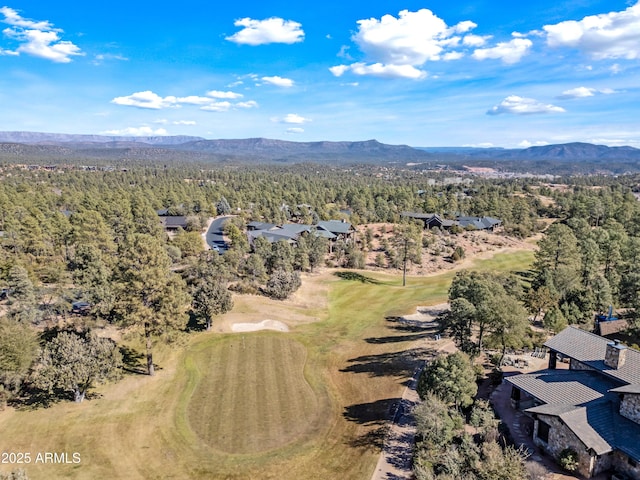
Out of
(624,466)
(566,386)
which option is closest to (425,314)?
(566,386)

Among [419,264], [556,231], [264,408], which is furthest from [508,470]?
[419,264]

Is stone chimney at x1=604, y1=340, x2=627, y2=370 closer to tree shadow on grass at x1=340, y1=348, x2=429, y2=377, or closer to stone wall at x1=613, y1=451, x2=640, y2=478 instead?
stone wall at x1=613, y1=451, x2=640, y2=478

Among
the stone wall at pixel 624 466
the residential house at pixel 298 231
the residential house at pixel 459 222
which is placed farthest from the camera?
the residential house at pixel 459 222

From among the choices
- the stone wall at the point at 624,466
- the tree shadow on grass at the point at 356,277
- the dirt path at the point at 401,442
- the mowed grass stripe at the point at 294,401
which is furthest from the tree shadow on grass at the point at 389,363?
the tree shadow on grass at the point at 356,277

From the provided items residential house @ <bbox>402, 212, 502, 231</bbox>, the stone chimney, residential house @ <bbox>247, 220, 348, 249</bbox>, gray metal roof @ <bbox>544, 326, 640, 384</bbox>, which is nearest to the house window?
gray metal roof @ <bbox>544, 326, 640, 384</bbox>

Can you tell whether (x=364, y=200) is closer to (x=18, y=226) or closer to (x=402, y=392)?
(x=18, y=226)

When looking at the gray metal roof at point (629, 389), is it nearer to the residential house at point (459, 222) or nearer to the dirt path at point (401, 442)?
the dirt path at point (401, 442)

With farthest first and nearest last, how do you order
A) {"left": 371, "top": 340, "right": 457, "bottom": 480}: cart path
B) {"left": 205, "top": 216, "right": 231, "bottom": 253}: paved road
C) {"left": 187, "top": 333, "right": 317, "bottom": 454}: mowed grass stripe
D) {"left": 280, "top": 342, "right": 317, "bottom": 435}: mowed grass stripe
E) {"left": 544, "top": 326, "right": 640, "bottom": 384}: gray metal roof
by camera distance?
{"left": 205, "top": 216, "right": 231, "bottom": 253}: paved road
{"left": 280, "top": 342, "right": 317, "bottom": 435}: mowed grass stripe
{"left": 187, "top": 333, "right": 317, "bottom": 454}: mowed grass stripe
{"left": 544, "top": 326, "right": 640, "bottom": 384}: gray metal roof
{"left": 371, "top": 340, "right": 457, "bottom": 480}: cart path
